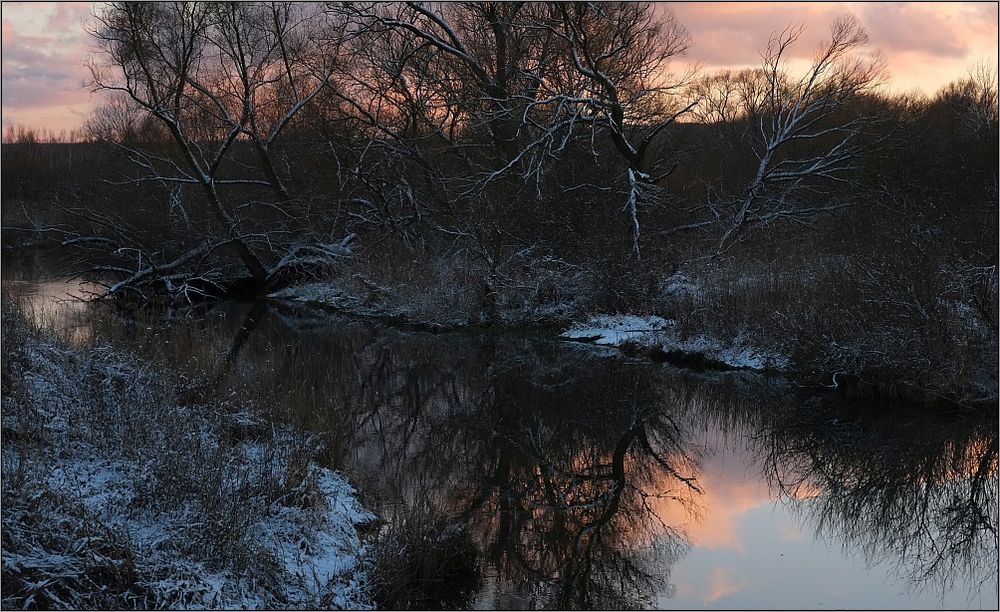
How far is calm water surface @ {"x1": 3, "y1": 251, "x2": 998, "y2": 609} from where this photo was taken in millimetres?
6645

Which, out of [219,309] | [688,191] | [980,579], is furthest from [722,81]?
[980,579]

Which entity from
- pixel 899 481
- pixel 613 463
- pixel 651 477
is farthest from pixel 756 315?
pixel 651 477

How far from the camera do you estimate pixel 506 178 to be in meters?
20.6

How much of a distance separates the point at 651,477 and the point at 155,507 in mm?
5063

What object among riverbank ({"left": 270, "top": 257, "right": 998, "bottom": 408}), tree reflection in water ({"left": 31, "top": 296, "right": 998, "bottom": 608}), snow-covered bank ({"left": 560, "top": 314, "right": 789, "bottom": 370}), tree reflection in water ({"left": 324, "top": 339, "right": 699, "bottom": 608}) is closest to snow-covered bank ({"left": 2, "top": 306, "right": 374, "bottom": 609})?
tree reflection in water ({"left": 31, "top": 296, "right": 998, "bottom": 608})

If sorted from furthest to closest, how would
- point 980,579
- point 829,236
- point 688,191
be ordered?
point 688,191 < point 829,236 < point 980,579

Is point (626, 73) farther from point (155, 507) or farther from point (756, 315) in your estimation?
point (155, 507)

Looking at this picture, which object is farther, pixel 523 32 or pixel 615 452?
pixel 523 32

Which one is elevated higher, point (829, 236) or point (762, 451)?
point (829, 236)

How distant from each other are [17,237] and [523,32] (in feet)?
102

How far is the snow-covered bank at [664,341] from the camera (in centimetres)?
1375

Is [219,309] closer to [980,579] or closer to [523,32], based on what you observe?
[523,32]

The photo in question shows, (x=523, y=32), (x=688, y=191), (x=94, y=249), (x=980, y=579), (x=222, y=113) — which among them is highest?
(x=523, y=32)

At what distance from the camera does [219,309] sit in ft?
74.5
